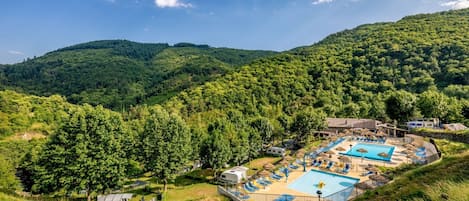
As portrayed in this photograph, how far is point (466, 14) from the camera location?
88875mm

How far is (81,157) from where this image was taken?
17.4m

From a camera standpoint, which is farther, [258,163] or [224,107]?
[224,107]

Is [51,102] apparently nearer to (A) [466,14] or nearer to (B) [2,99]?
(B) [2,99]

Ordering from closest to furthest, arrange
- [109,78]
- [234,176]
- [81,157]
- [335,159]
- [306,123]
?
1. [81,157]
2. [234,176]
3. [335,159]
4. [306,123]
5. [109,78]

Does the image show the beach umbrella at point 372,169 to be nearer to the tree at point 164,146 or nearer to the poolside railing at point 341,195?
the poolside railing at point 341,195

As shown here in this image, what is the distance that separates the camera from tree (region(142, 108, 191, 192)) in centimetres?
2209

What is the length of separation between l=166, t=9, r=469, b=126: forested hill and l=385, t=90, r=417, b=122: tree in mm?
148

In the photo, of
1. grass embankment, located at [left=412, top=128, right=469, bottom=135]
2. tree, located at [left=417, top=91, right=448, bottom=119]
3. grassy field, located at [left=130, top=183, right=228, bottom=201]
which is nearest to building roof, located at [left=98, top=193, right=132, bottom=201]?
grassy field, located at [left=130, top=183, right=228, bottom=201]

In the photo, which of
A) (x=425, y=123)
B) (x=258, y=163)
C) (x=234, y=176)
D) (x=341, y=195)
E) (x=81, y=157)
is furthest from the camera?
(x=425, y=123)

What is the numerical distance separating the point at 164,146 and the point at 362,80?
62.7 m

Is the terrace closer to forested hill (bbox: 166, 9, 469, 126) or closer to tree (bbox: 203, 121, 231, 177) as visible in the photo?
tree (bbox: 203, 121, 231, 177)

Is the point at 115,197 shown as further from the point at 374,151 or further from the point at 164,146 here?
the point at 374,151

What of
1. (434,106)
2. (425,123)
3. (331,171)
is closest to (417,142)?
(425,123)

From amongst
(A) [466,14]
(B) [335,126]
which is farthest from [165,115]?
(A) [466,14]
